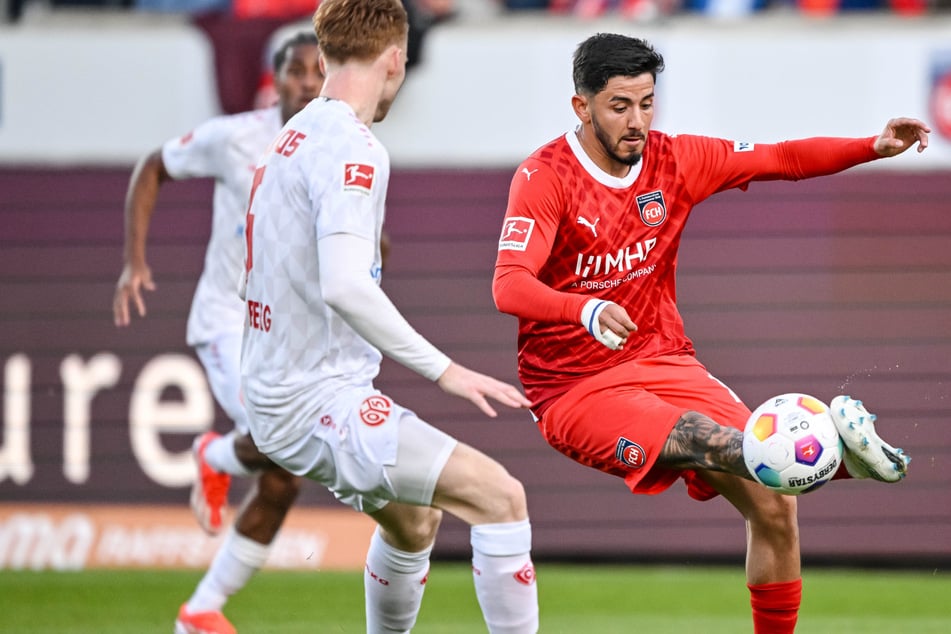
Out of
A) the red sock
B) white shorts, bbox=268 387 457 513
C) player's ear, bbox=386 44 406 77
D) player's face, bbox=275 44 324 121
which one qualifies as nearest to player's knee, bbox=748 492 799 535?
the red sock

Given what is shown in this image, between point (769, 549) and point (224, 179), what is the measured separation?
3209 mm

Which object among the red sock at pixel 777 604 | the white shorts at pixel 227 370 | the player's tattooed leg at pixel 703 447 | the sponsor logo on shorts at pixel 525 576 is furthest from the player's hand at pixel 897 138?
the white shorts at pixel 227 370

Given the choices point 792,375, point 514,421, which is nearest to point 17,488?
point 514,421

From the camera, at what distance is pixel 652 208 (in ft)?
18.4

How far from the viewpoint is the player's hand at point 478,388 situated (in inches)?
173

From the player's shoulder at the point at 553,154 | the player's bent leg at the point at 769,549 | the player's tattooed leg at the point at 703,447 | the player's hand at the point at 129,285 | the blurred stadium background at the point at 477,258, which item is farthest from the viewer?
the blurred stadium background at the point at 477,258

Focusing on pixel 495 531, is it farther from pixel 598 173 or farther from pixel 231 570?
pixel 231 570

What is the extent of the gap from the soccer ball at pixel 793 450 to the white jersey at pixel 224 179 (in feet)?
10.3

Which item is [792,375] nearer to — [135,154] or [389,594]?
[135,154]

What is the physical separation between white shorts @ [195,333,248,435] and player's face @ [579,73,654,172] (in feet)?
8.00

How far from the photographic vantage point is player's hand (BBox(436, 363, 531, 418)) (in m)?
4.40

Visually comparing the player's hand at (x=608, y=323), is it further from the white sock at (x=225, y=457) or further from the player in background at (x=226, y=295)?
the white sock at (x=225, y=457)

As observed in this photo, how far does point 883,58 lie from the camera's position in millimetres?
9828

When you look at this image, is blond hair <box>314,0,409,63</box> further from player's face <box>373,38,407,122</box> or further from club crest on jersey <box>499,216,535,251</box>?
club crest on jersey <box>499,216,535,251</box>
